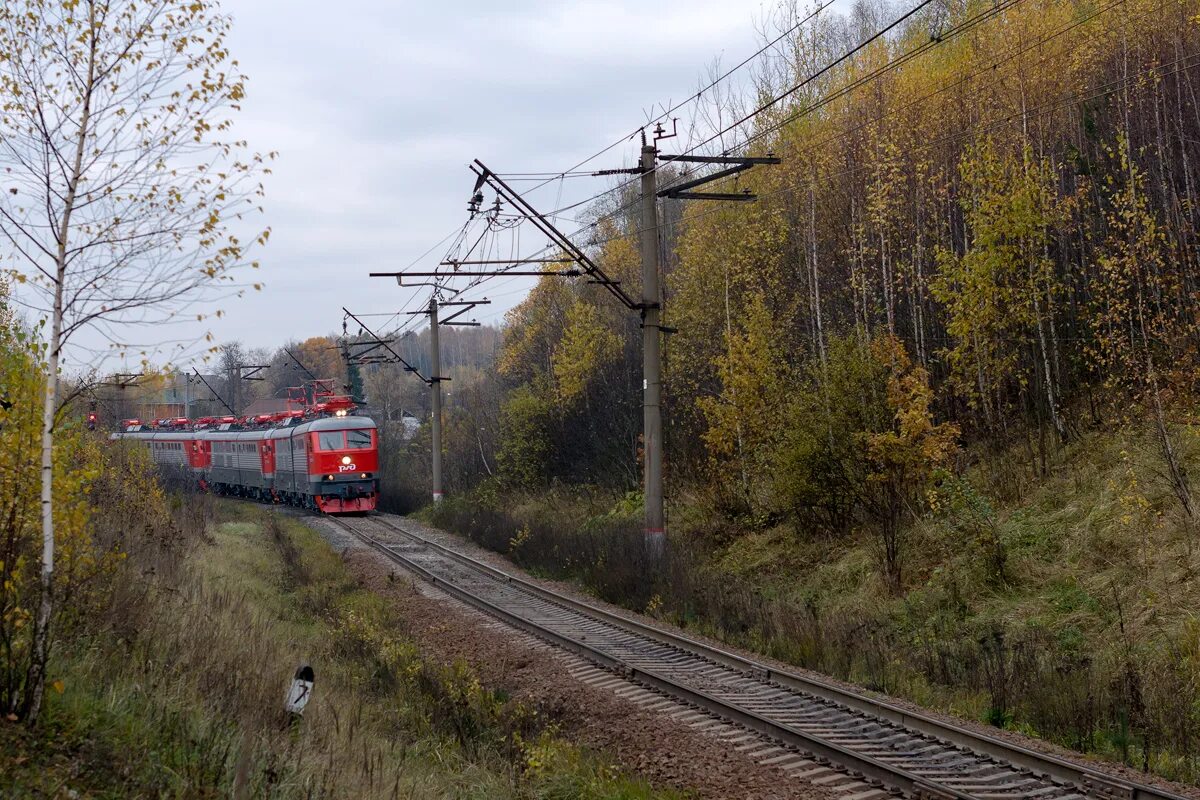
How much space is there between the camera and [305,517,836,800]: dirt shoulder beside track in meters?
7.73

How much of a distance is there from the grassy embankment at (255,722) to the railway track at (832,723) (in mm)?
1698

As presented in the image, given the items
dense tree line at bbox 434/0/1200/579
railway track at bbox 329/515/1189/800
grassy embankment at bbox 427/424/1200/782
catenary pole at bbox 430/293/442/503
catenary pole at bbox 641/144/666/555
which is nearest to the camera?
railway track at bbox 329/515/1189/800

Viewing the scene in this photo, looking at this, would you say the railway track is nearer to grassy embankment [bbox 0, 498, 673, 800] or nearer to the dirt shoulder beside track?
the dirt shoulder beside track

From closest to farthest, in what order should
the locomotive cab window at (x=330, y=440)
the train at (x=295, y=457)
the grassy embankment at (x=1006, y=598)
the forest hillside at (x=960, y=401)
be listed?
the grassy embankment at (x=1006, y=598) → the forest hillside at (x=960, y=401) → the locomotive cab window at (x=330, y=440) → the train at (x=295, y=457)

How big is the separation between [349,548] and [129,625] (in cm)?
1644

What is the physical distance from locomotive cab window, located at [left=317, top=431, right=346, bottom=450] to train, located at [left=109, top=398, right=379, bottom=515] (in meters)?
0.03

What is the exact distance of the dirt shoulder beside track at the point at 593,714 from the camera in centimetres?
773

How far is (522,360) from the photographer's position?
4831cm

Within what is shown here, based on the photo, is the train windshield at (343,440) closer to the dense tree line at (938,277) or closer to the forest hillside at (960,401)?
the forest hillside at (960,401)

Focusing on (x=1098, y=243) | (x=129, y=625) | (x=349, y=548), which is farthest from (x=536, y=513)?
(x=129, y=625)

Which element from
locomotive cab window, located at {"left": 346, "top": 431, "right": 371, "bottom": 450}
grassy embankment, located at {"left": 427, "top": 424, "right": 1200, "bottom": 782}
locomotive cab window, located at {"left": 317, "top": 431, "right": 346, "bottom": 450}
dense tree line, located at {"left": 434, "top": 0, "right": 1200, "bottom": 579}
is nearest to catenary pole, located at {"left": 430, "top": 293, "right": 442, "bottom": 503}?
locomotive cab window, located at {"left": 346, "top": 431, "right": 371, "bottom": 450}

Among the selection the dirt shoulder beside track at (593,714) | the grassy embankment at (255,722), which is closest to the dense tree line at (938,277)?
the dirt shoulder beside track at (593,714)

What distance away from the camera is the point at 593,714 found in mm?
9977

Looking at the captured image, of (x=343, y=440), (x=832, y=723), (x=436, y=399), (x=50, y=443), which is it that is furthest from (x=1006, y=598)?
(x=343, y=440)
